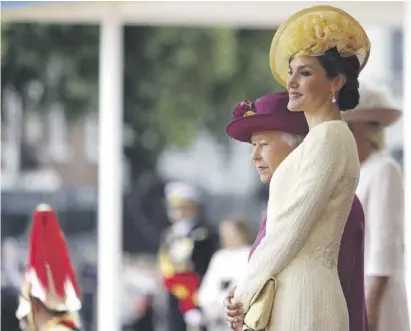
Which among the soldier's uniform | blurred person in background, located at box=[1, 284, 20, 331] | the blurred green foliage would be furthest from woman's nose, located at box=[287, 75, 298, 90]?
the blurred green foliage

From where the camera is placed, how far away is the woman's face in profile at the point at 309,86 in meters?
2.94

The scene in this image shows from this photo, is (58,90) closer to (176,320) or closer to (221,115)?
(221,115)

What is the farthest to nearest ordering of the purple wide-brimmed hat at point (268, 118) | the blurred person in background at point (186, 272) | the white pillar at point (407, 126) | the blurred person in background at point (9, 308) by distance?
1. the blurred person in background at point (186, 272)
2. the blurred person in background at point (9, 308)
3. the white pillar at point (407, 126)
4. the purple wide-brimmed hat at point (268, 118)

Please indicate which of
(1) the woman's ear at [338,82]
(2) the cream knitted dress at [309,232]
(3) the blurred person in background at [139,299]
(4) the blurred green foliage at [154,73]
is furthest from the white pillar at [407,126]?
(4) the blurred green foliage at [154,73]

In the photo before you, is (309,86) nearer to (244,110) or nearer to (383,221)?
(244,110)

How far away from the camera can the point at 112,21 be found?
15.4 ft

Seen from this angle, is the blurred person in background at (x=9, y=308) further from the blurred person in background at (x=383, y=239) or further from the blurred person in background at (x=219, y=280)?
the blurred person in background at (x=383, y=239)

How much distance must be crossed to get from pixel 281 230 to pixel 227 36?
715 cm

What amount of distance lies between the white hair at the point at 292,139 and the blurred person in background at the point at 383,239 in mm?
612

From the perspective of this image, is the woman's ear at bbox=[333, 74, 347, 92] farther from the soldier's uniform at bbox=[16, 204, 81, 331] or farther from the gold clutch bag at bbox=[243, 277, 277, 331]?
the soldier's uniform at bbox=[16, 204, 81, 331]

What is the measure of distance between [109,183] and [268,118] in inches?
68.6

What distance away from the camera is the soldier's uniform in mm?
3445


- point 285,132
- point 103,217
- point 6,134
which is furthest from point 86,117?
point 285,132

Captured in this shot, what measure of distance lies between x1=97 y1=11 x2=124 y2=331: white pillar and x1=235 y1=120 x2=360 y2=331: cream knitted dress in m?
1.86
